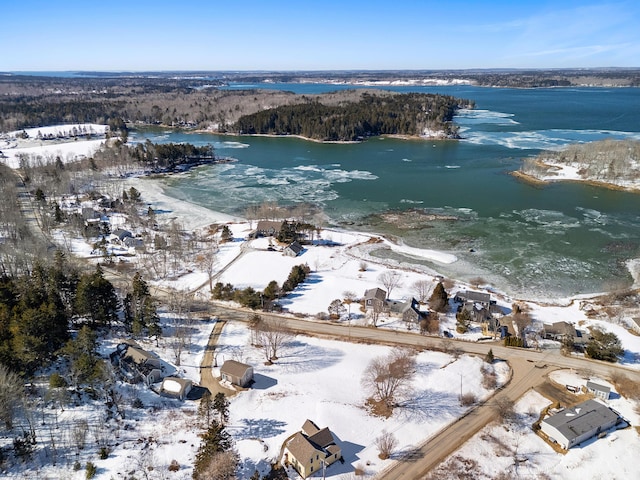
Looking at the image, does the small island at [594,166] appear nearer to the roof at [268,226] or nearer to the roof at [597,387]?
the roof at [268,226]

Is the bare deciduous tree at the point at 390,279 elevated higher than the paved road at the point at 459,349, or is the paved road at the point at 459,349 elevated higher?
the bare deciduous tree at the point at 390,279

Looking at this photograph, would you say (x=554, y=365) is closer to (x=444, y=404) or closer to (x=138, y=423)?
(x=444, y=404)

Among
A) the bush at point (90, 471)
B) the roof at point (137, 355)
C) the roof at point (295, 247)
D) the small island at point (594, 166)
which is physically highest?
the small island at point (594, 166)

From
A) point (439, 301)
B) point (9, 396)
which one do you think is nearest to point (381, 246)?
point (439, 301)

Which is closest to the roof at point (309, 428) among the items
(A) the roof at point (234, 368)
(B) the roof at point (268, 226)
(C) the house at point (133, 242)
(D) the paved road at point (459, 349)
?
(D) the paved road at point (459, 349)

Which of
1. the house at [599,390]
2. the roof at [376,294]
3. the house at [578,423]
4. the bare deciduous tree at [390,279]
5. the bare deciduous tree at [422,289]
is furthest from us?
the bare deciduous tree at [390,279]

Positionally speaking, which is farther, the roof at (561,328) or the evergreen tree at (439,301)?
the evergreen tree at (439,301)

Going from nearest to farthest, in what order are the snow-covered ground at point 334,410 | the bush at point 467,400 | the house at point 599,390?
the snow-covered ground at point 334,410 < the bush at point 467,400 < the house at point 599,390
